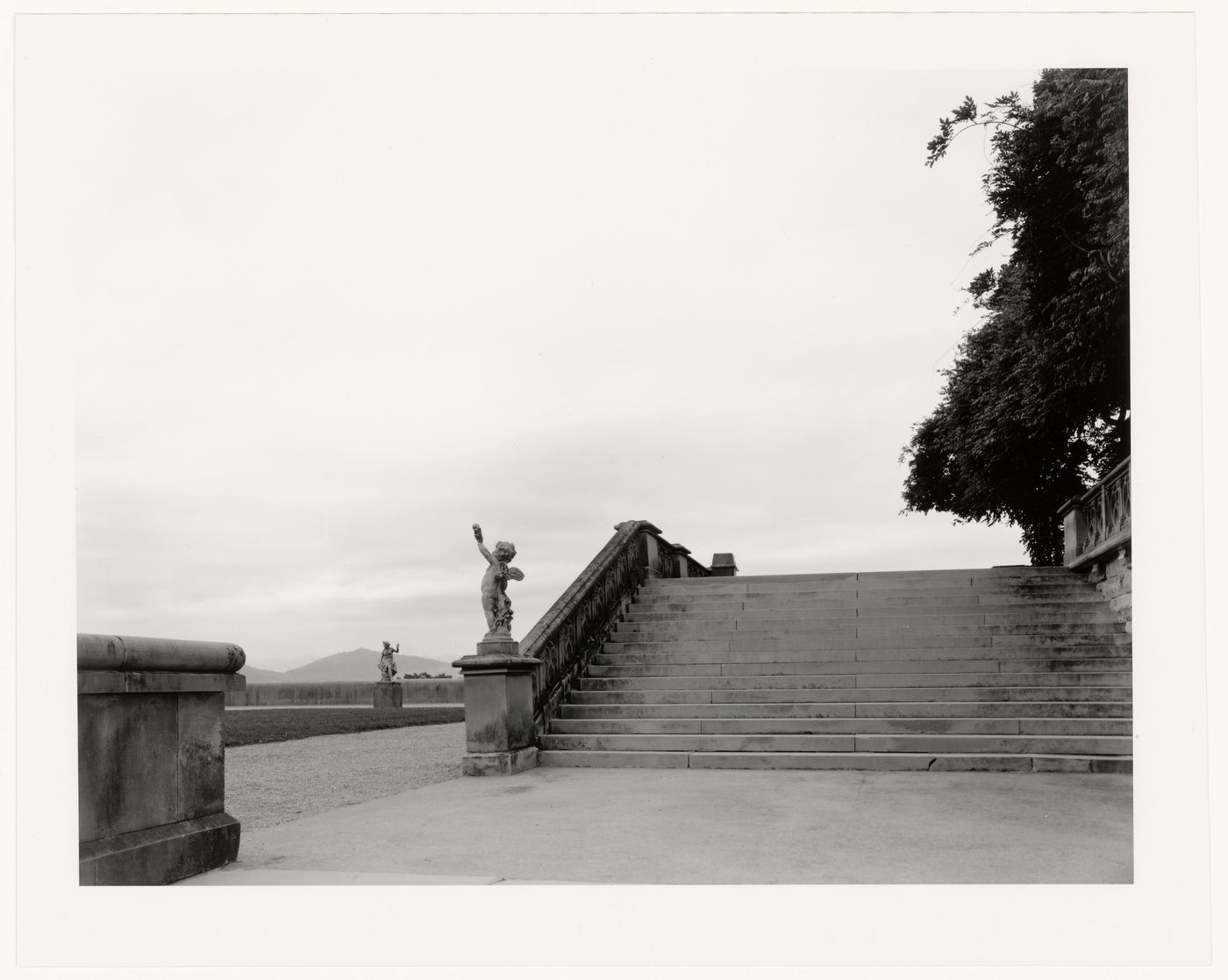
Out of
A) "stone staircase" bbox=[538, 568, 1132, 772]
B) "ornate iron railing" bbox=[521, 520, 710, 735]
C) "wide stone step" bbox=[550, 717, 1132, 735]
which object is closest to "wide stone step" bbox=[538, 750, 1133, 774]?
"stone staircase" bbox=[538, 568, 1132, 772]

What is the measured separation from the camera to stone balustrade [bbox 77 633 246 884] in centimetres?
539

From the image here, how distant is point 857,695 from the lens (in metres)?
12.1

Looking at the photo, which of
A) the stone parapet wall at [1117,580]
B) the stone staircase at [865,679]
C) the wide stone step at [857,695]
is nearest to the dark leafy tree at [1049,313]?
the stone parapet wall at [1117,580]

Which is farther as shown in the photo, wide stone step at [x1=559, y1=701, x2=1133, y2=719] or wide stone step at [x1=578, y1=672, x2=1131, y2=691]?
wide stone step at [x1=578, y1=672, x2=1131, y2=691]

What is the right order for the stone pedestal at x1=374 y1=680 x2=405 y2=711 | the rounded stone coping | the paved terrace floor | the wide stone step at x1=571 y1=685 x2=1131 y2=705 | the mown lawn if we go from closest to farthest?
the rounded stone coping, the paved terrace floor, the wide stone step at x1=571 y1=685 x2=1131 y2=705, the mown lawn, the stone pedestal at x1=374 y1=680 x2=405 y2=711

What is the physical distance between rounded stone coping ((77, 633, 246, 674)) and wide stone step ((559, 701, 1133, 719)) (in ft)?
21.0

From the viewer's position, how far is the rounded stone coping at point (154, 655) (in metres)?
5.38

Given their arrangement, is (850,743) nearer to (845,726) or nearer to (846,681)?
(845,726)

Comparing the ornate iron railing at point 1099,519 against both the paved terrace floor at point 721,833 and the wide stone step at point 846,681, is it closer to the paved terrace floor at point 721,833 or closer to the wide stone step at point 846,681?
the wide stone step at point 846,681

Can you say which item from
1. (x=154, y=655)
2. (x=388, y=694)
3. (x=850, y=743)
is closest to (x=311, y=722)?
(x=388, y=694)

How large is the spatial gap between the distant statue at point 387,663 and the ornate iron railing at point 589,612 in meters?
13.7

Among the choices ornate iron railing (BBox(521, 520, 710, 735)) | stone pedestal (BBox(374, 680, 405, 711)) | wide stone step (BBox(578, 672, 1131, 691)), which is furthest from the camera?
stone pedestal (BBox(374, 680, 405, 711))

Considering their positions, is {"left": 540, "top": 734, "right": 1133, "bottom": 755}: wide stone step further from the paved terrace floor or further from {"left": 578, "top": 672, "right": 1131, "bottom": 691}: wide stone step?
{"left": 578, "top": 672, "right": 1131, "bottom": 691}: wide stone step

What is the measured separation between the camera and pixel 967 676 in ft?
40.0
